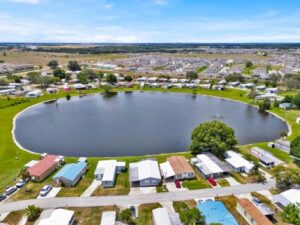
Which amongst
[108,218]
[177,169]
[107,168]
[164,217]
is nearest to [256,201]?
[177,169]

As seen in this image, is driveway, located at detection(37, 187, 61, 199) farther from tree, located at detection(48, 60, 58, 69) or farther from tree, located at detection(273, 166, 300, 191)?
tree, located at detection(48, 60, 58, 69)

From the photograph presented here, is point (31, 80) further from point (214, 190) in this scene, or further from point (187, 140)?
point (214, 190)

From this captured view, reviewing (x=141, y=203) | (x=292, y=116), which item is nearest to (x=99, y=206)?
(x=141, y=203)

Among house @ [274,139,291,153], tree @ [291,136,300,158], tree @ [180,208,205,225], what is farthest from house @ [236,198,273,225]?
house @ [274,139,291,153]

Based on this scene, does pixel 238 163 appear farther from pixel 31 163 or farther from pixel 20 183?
pixel 31 163

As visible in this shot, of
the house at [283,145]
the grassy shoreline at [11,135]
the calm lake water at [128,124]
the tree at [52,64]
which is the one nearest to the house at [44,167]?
the grassy shoreline at [11,135]

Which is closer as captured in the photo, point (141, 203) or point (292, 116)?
point (141, 203)
